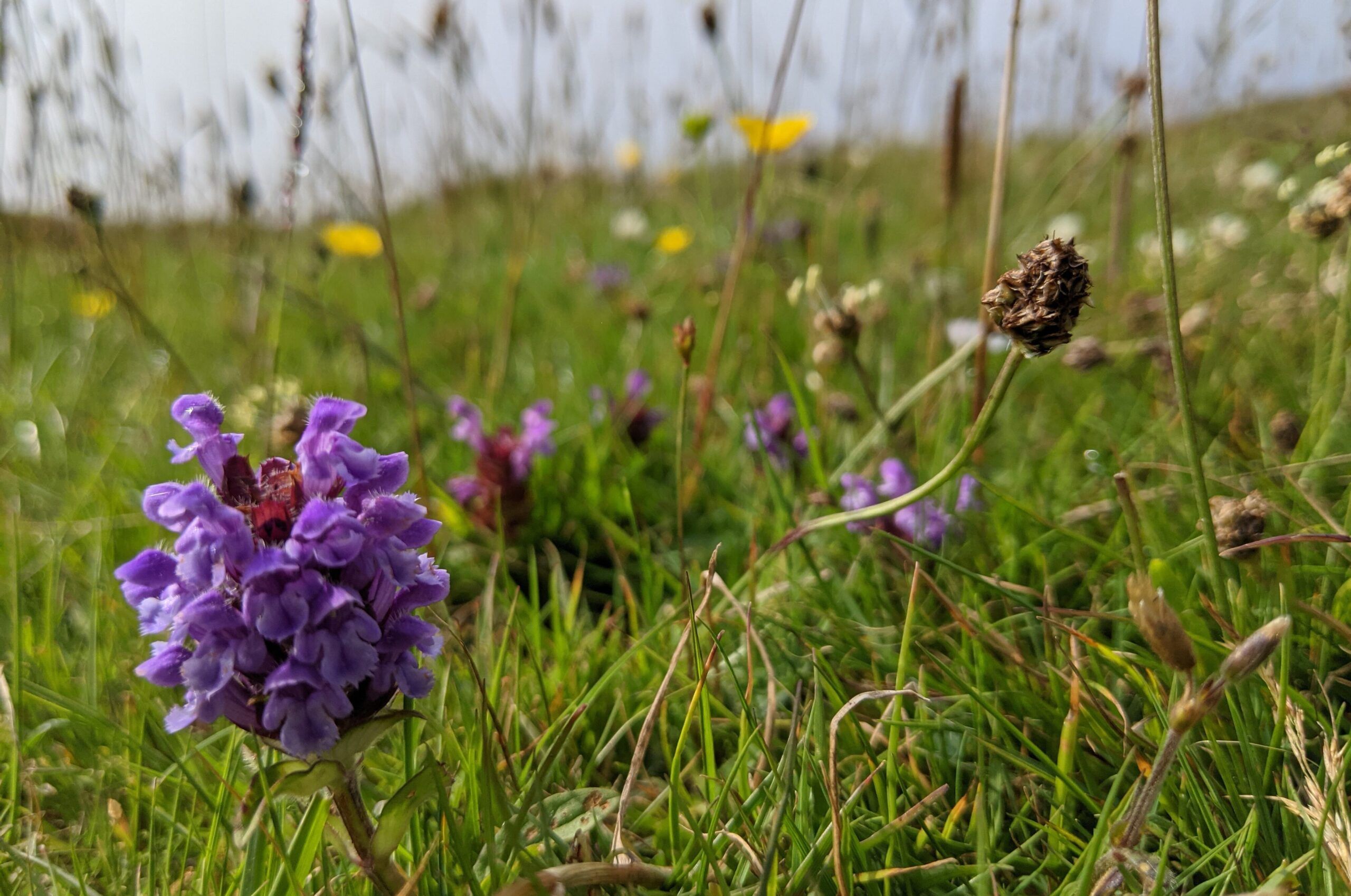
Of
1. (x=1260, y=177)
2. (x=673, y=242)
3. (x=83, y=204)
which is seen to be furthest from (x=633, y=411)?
(x=1260, y=177)

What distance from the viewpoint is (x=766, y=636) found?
125cm

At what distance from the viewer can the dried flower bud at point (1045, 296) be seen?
0.83 meters

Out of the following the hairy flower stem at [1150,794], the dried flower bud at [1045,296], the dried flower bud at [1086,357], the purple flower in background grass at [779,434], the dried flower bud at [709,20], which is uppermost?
the dried flower bud at [709,20]

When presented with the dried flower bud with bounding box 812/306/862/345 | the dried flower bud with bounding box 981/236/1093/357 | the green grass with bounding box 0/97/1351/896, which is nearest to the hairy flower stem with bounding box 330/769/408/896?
the green grass with bounding box 0/97/1351/896

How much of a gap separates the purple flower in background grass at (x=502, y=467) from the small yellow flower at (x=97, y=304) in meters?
2.42

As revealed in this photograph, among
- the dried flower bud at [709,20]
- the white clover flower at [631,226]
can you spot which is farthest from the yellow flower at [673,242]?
the dried flower bud at [709,20]

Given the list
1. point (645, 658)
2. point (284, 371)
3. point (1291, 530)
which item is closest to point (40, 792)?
point (645, 658)

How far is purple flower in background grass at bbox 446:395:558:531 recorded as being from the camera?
5.90 ft

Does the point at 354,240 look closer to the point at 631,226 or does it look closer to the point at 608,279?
the point at 608,279

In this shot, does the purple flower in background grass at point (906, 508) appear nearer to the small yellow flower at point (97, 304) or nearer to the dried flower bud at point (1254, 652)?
the dried flower bud at point (1254, 652)

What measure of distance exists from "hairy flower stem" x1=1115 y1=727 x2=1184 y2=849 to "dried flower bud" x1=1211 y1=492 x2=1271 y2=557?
381mm

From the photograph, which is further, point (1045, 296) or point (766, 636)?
point (766, 636)

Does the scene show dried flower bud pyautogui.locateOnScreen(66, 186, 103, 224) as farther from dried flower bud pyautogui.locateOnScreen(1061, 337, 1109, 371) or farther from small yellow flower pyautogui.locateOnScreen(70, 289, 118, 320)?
dried flower bud pyautogui.locateOnScreen(1061, 337, 1109, 371)

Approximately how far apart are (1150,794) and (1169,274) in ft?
1.54
